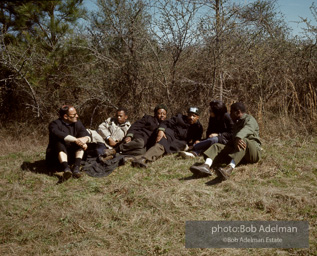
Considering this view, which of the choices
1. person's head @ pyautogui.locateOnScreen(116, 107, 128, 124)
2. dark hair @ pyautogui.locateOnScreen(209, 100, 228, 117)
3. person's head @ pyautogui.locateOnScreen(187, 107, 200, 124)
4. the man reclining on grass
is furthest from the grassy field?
person's head @ pyautogui.locateOnScreen(116, 107, 128, 124)

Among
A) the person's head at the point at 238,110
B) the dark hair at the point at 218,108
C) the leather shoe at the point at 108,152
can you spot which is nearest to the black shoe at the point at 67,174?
the leather shoe at the point at 108,152

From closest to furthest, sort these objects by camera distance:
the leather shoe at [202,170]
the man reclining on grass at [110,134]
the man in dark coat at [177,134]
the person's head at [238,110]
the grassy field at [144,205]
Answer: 1. the grassy field at [144,205]
2. the leather shoe at [202,170]
3. the person's head at [238,110]
4. the man in dark coat at [177,134]
5. the man reclining on grass at [110,134]

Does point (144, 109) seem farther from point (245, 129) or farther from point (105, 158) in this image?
point (245, 129)

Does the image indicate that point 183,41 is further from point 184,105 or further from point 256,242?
point 256,242

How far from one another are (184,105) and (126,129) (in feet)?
6.96

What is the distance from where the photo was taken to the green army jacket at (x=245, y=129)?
4.39m

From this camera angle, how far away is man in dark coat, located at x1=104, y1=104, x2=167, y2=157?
18.8ft

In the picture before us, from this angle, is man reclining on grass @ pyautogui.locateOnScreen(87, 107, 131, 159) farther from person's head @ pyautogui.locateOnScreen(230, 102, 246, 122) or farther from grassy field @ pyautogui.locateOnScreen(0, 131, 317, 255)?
person's head @ pyautogui.locateOnScreen(230, 102, 246, 122)

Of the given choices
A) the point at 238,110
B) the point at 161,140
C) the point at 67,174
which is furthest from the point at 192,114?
the point at 67,174

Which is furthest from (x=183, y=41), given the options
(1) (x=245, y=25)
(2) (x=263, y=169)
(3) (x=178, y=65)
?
(2) (x=263, y=169)

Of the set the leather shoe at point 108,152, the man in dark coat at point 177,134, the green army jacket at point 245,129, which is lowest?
the leather shoe at point 108,152

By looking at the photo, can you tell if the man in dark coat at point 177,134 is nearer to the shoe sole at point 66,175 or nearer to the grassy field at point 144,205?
the grassy field at point 144,205

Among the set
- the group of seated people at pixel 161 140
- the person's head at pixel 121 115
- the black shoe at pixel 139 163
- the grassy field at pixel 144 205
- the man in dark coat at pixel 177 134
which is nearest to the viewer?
the grassy field at pixel 144 205

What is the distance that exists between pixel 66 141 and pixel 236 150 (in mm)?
2884
